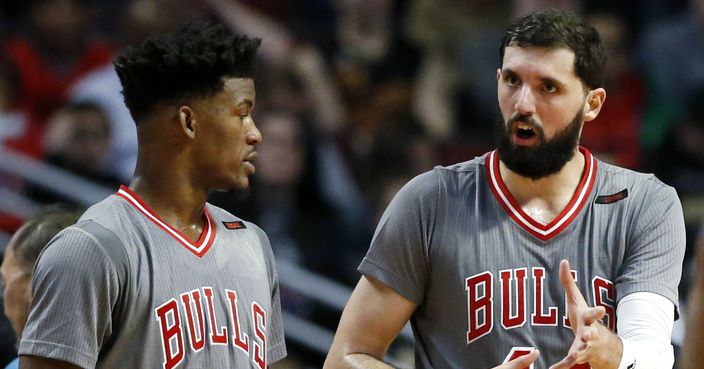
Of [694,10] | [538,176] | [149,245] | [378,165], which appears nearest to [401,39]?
[378,165]

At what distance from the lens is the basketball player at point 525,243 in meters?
3.62

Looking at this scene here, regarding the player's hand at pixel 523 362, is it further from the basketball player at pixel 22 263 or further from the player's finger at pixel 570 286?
the basketball player at pixel 22 263

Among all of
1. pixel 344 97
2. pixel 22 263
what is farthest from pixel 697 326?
pixel 344 97

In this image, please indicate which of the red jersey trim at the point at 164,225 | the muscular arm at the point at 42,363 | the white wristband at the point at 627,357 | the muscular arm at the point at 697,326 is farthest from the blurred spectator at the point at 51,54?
the muscular arm at the point at 697,326

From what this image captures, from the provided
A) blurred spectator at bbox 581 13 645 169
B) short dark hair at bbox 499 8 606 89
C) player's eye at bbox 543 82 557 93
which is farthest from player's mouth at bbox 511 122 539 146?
blurred spectator at bbox 581 13 645 169

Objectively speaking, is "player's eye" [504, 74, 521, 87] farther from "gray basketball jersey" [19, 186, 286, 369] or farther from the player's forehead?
"gray basketball jersey" [19, 186, 286, 369]

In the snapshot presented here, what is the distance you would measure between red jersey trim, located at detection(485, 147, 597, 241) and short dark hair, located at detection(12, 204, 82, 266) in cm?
139

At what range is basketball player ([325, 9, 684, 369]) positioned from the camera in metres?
3.62

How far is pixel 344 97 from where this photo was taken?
334 inches

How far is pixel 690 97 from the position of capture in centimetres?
793

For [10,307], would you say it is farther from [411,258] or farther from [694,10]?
[694,10]

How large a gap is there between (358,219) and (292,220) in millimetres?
600

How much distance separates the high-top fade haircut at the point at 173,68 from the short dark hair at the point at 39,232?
80cm

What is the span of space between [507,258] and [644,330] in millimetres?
470
